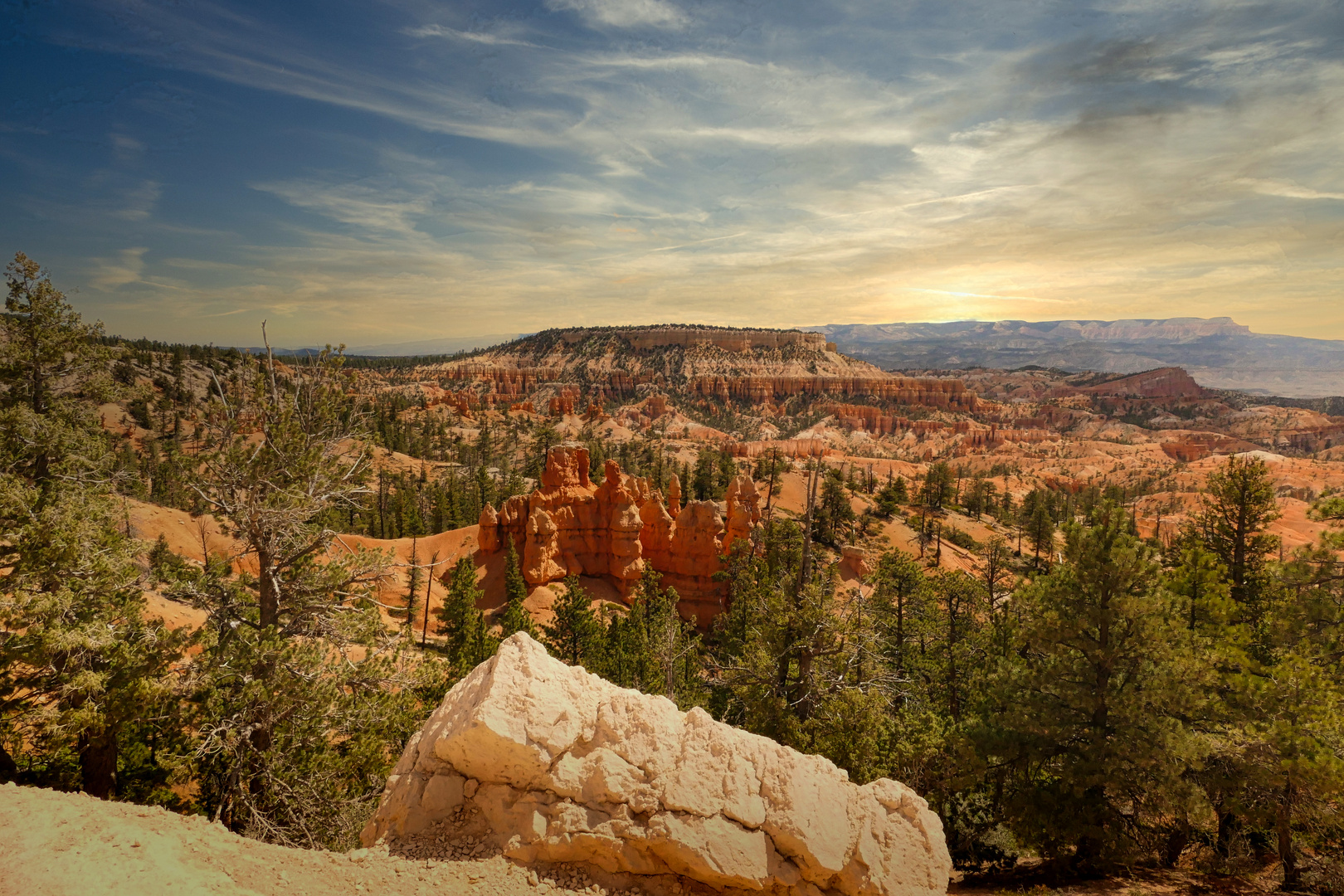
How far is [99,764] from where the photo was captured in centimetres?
1227

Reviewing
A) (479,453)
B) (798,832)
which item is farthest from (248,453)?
(479,453)

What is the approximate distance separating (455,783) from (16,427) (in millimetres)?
12521

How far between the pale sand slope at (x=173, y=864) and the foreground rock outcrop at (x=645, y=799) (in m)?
0.55

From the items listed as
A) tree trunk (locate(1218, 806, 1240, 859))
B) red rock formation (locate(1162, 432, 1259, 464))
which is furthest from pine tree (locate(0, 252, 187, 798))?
red rock formation (locate(1162, 432, 1259, 464))

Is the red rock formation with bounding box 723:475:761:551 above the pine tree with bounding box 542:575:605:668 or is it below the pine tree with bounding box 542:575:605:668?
above

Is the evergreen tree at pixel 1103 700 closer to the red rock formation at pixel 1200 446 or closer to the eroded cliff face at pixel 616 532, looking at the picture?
the eroded cliff face at pixel 616 532

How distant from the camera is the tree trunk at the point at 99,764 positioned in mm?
11985

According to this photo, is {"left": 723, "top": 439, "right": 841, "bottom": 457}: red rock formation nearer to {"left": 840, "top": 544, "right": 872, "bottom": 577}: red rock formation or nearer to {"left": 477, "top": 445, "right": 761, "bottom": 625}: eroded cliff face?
{"left": 840, "top": 544, "right": 872, "bottom": 577}: red rock formation

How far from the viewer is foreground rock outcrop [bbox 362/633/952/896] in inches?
270

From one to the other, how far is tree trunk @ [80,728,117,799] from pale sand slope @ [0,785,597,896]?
5935mm

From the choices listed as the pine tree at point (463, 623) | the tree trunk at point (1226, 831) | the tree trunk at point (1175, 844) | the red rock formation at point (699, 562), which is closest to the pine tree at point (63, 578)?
the pine tree at point (463, 623)

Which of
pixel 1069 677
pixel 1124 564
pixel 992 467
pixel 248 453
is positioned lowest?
pixel 992 467

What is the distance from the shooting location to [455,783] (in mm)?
7402

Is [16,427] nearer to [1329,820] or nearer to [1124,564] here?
[1124,564]
